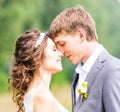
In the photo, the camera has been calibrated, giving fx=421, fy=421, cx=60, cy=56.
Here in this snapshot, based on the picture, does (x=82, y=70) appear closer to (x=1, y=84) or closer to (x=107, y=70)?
(x=107, y=70)

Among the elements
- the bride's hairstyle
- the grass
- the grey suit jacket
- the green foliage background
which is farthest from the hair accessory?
the green foliage background

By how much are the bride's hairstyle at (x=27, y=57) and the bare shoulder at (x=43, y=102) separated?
0.16 meters

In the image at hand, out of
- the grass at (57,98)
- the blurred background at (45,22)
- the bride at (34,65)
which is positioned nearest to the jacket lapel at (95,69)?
the bride at (34,65)

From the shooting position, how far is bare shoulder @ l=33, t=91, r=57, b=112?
8.13 ft

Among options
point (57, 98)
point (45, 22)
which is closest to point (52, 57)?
point (57, 98)

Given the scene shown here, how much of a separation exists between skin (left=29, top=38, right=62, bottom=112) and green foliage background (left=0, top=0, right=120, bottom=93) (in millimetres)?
4835

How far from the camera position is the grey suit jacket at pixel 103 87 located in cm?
224

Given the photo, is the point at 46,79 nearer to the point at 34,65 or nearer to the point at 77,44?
the point at 34,65

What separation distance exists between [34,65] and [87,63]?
354 millimetres

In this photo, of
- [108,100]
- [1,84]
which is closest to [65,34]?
[108,100]

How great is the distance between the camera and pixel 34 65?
2.63 m

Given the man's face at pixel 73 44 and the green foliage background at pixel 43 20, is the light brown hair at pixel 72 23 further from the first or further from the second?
the green foliage background at pixel 43 20

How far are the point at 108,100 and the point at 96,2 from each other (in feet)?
19.1

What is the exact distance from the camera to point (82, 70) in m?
2.57
